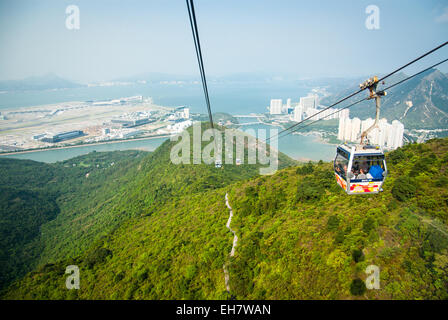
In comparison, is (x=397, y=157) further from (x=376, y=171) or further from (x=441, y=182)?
(x=376, y=171)

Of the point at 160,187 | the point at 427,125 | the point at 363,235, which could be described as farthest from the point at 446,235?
the point at 427,125

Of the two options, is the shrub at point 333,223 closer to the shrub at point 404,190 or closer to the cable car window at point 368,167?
the shrub at point 404,190

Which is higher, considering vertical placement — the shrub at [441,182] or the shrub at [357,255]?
the shrub at [441,182]

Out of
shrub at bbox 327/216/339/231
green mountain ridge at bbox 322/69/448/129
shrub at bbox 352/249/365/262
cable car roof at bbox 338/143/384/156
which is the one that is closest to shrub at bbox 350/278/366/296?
shrub at bbox 352/249/365/262

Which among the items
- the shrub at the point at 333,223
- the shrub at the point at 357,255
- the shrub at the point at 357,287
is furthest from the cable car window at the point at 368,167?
the shrub at the point at 333,223

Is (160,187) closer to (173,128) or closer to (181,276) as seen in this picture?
(181,276)

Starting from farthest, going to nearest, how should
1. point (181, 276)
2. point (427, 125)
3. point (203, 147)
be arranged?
point (427, 125), point (203, 147), point (181, 276)
